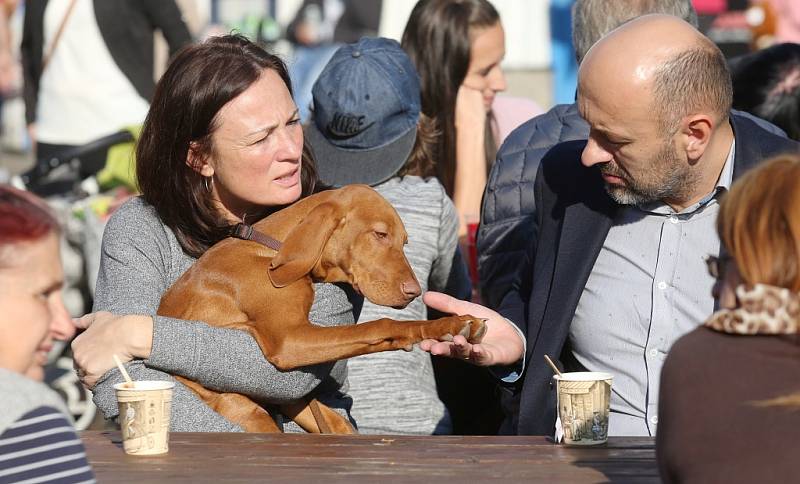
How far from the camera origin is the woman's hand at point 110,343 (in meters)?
2.84

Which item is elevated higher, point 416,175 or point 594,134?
point 594,134

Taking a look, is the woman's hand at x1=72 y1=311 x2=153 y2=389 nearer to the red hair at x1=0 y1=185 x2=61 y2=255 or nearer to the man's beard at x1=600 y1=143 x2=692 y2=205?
the red hair at x1=0 y1=185 x2=61 y2=255

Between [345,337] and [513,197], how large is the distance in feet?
4.24

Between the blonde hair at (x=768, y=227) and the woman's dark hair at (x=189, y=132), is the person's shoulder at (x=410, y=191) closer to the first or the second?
the woman's dark hair at (x=189, y=132)

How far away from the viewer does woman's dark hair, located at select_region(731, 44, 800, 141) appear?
4492 mm

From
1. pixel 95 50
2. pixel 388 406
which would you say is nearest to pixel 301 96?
pixel 95 50

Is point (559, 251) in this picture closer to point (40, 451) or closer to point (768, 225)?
point (768, 225)

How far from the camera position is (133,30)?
6488 millimetres

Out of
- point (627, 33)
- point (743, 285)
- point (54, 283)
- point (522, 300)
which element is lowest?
point (522, 300)

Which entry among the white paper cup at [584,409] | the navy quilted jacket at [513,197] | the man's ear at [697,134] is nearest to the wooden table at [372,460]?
the white paper cup at [584,409]

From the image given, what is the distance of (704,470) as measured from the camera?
1756 millimetres

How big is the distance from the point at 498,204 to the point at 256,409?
4.29ft

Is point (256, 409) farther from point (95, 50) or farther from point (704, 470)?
point (95, 50)

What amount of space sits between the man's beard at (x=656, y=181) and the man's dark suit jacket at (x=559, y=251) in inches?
5.6
